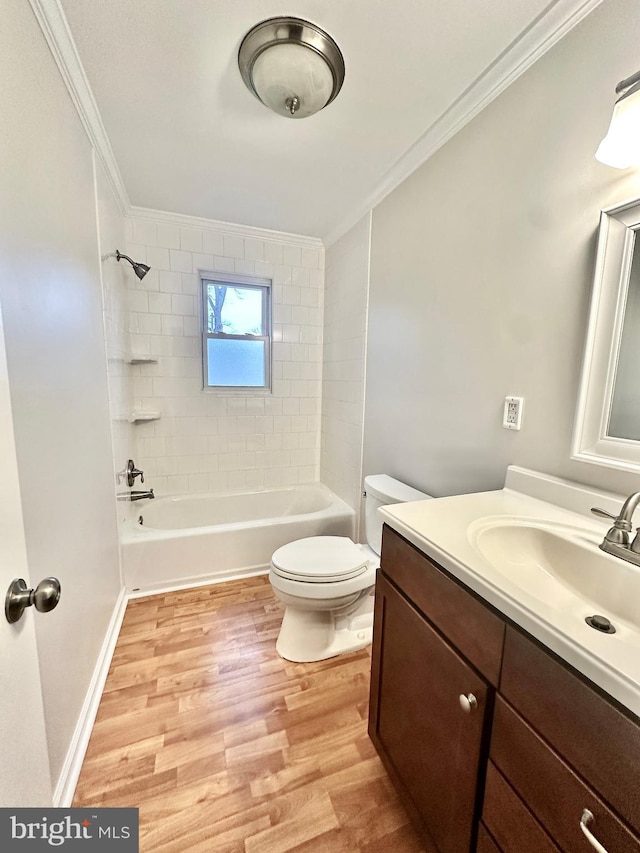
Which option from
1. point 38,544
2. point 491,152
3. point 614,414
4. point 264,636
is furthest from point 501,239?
point 264,636

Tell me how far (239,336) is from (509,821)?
9.07ft

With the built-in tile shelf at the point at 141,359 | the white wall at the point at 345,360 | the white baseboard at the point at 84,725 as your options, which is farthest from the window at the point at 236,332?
the white baseboard at the point at 84,725

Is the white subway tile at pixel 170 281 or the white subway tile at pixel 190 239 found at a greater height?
the white subway tile at pixel 190 239

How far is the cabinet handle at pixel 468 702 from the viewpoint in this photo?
714 mm

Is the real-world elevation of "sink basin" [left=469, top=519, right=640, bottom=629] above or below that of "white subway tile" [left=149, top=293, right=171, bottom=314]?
below

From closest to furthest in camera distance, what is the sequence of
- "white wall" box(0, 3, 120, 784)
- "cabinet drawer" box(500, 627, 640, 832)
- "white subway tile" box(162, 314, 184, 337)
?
1. "cabinet drawer" box(500, 627, 640, 832)
2. "white wall" box(0, 3, 120, 784)
3. "white subway tile" box(162, 314, 184, 337)

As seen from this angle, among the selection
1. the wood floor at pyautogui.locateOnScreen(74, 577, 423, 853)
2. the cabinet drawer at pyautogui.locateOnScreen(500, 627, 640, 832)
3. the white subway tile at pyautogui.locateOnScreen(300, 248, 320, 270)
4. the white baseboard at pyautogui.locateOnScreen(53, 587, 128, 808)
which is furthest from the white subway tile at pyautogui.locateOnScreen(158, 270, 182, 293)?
the cabinet drawer at pyautogui.locateOnScreen(500, 627, 640, 832)

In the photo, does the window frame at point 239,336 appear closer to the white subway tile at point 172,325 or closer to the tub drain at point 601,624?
the white subway tile at point 172,325

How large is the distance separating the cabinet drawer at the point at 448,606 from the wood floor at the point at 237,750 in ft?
2.34

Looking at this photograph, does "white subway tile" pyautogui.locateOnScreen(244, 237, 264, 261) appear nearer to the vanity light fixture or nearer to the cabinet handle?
the vanity light fixture

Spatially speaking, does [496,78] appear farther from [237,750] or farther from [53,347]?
[237,750]

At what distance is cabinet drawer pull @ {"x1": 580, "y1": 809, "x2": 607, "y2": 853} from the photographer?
495 mm

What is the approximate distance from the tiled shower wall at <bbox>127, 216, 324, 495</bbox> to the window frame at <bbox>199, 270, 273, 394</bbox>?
A: 39 millimetres

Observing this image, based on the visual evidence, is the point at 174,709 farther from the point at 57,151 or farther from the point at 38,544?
the point at 57,151
